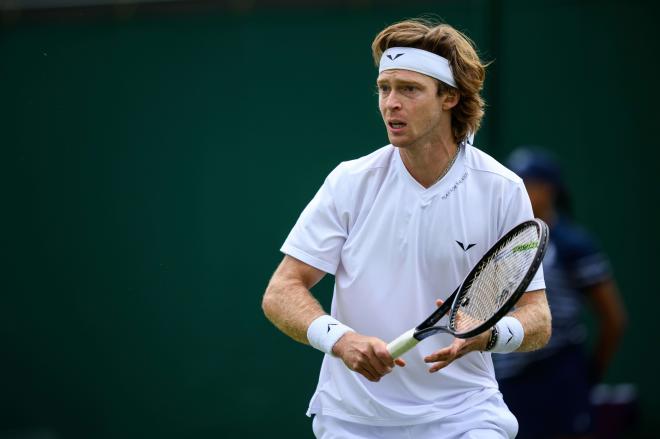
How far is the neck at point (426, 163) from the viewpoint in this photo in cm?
380

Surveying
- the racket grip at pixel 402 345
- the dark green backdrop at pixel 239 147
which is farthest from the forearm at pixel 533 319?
the dark green backdrop at pixel 239 147

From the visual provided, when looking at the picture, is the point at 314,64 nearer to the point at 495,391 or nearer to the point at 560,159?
the point at 560,159

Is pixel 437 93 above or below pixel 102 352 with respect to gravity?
above

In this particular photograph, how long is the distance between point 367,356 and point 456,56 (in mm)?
1011

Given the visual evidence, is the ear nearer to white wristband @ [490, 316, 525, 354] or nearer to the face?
the face

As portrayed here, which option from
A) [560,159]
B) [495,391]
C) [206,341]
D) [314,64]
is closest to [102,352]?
[206,341]

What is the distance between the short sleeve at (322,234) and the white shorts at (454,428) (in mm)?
479

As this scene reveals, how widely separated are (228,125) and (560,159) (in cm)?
173

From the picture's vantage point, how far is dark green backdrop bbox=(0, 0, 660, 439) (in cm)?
649

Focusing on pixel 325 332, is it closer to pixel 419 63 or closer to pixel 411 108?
pixel 411 108

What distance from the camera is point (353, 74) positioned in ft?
21.4

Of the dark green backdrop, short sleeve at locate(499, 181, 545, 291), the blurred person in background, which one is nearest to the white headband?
short sleeve at locate(499, 181, 545, 291)

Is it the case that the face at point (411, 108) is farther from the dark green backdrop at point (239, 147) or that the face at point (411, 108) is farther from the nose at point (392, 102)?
the dark green backdrop at point (239, 147)

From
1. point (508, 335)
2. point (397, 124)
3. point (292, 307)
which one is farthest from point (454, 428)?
point (397, 124)
